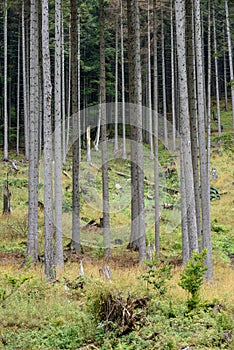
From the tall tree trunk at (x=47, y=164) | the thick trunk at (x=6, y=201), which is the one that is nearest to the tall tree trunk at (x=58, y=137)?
the tall tree trunk at (x=47, y=164)

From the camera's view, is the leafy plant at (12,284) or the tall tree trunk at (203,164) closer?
the leafy plant at (12,284)

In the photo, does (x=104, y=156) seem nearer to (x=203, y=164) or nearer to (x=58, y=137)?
(x=58, y=137)

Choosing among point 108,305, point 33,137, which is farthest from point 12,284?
point 33,137

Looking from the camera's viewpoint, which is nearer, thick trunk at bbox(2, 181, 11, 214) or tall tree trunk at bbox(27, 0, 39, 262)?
tall tree trunk at bbox(27, 0, 39, 262)

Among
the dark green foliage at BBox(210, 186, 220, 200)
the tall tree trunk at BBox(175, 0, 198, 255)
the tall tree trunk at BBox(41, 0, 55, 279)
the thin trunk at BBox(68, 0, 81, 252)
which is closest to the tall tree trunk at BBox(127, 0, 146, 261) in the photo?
the thin trunk at BBox(68, 0, 81, 252)

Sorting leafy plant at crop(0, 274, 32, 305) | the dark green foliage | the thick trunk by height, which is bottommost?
the dark green foliage

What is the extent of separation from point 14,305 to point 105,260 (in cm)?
731

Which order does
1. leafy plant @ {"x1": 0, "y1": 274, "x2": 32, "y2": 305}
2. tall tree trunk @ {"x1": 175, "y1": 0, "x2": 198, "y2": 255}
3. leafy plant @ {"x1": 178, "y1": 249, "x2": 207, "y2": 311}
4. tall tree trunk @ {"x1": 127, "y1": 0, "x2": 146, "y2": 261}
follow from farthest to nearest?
1. tall tree trunk @ {"x1": 127, "y1": 0, "x2": 146, "y2": 261}
2. tall tree trunk @ {"x1": 175, "y1": 0, "x2": 198, "y2": 255}
3. leafy plant @ {"x1": 0, "y1": 274, "x2": 32, "y2": 305}
4. leafy plant @ {"x1": 178, "y1": 249, "x2": 207, "y2": 311}

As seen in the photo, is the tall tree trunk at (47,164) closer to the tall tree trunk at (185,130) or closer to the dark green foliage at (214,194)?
the tall tree trunk at (185,130)

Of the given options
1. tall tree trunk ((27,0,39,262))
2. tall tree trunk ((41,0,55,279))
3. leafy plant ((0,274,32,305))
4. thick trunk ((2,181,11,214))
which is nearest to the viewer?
leafy plant ((0,274,32,305))

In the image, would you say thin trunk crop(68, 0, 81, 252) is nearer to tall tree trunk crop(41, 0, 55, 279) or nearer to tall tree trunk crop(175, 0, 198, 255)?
tall tree trunk crop(41, 0, 55, 279)

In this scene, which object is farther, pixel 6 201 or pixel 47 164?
pixel 6 201

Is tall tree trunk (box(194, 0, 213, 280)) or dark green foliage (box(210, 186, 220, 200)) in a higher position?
tall tree trunk (box(194, 0, 213, 280))

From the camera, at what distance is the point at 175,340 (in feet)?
20.3
